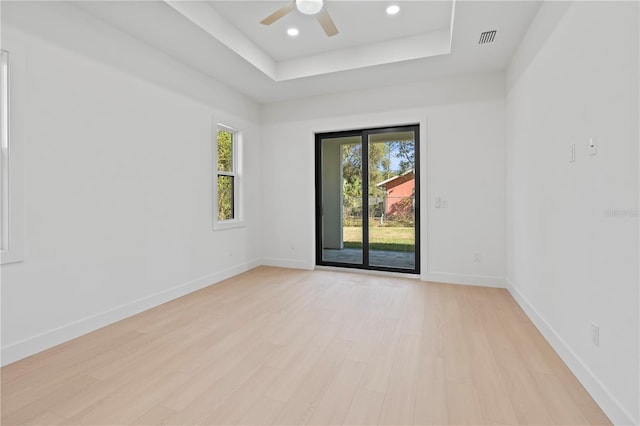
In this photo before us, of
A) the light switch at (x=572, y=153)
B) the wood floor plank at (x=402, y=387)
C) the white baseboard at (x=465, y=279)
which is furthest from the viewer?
the white baseboard at (x=465, y=279)

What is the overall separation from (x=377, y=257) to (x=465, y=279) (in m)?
1.32

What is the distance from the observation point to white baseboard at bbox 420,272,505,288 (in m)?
3.82

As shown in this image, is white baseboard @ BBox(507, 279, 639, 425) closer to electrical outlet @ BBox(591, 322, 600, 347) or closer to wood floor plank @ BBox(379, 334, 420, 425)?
electrical outlet @ BBox(591, 322, 600, 347)

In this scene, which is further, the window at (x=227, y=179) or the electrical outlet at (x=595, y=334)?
the window at (x=227, y=179)

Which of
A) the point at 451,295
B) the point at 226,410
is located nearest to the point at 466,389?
the point at 226,410

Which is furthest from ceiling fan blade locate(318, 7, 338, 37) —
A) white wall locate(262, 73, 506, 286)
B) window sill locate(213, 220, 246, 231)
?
window sill locate(213, 220, 246, 231)

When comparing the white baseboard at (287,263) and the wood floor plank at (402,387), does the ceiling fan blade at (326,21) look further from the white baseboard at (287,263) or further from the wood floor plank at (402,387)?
the white baseboard at (287,263)

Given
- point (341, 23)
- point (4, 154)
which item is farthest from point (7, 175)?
point (341, 23)

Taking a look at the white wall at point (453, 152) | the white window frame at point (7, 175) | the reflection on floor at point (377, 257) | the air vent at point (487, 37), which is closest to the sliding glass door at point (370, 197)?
the reflection on floor at point (377, 257)

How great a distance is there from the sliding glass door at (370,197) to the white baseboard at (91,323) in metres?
2.11

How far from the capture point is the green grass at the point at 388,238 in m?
4.44

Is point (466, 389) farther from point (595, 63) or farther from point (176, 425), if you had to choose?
point (595, 63)

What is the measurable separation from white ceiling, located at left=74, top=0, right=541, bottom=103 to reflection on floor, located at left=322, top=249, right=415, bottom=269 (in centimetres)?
257

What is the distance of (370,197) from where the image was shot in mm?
4652
